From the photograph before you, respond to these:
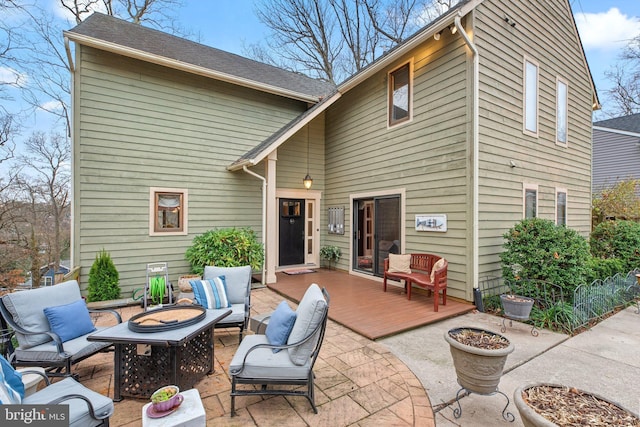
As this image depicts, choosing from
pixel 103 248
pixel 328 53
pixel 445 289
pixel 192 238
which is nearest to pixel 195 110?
pixel 192 238

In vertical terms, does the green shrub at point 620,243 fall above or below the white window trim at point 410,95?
below

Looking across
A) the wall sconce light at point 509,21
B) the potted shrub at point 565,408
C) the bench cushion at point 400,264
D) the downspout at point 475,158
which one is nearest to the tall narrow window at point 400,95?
the downspout at point 475,158

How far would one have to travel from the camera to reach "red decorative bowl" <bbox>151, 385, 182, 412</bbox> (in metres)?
1.84

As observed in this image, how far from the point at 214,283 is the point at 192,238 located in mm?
3216

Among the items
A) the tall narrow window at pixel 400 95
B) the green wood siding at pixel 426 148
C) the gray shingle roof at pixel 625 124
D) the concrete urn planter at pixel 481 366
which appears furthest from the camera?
the gray shingle roof at pixel 625 124

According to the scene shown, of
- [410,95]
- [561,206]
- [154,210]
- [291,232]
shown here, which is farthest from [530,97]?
[154,210]

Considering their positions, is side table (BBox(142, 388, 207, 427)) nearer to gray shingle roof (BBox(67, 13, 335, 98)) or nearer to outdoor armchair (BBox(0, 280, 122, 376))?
outdoor armchair (BBox(0, 280, 122, 376))

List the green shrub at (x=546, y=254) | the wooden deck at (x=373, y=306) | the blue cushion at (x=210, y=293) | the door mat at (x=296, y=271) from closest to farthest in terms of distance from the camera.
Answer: the blue cushion at (x=210, y=293) < the wooden deck at (x=373, y=306) < the green shrub at (x=546, y=254) < the door mat at (x=296, y=271)

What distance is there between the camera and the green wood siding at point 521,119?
5.30 m

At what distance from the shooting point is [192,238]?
6.70 metres

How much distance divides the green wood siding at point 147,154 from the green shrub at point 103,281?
35 cm

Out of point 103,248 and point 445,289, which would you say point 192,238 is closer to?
point 103,248

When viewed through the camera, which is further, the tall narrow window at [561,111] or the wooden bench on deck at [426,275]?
the tall narrow window at [561,111]

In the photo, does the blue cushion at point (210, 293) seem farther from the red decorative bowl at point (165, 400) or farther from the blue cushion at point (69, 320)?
the red decorative bowl at point (165, 400)
